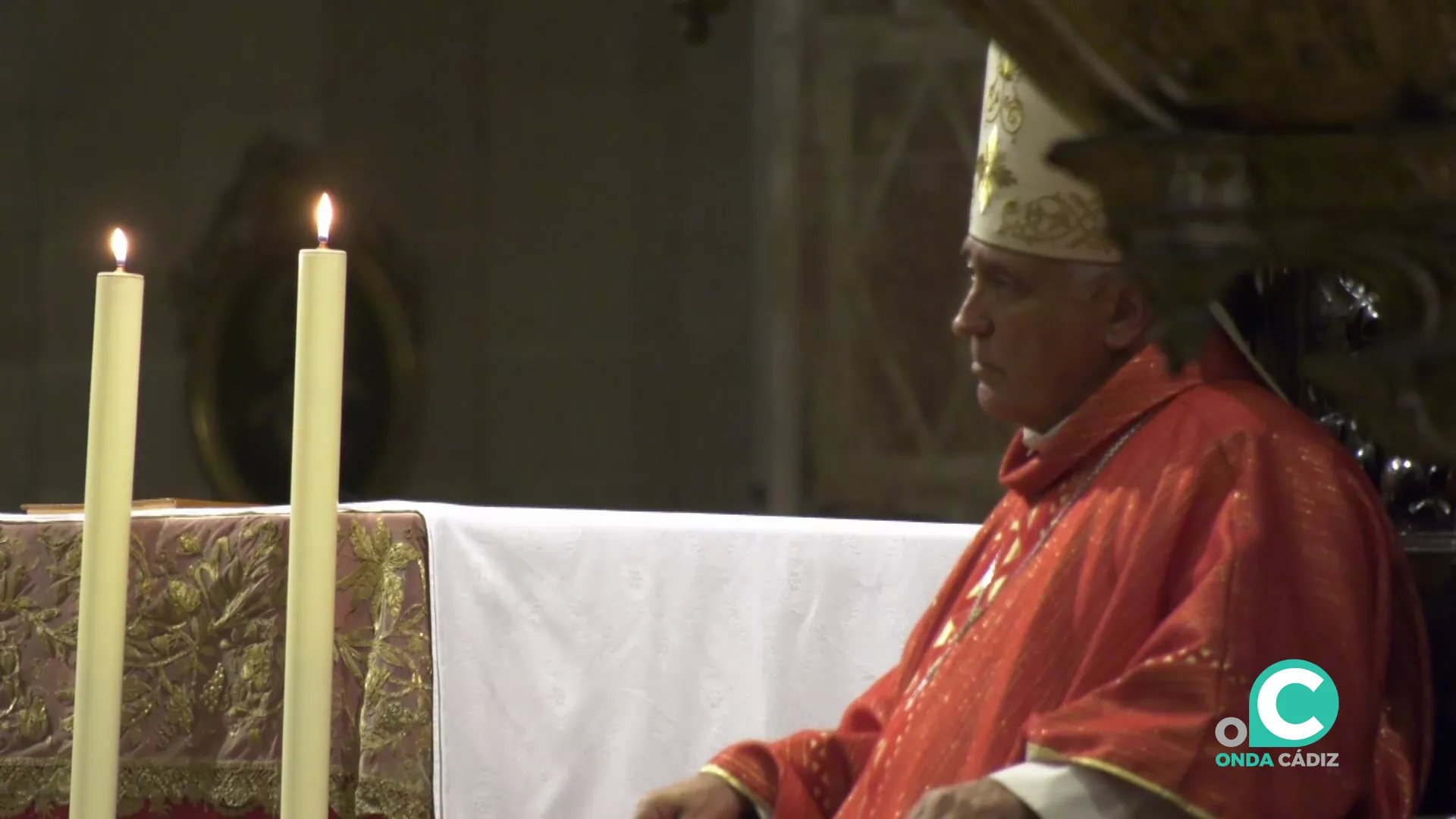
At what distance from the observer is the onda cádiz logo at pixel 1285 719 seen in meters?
1.49

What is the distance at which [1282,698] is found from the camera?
4.94 ft

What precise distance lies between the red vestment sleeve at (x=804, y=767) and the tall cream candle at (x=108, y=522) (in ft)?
2.38

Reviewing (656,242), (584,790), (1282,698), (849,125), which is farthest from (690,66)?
(1282,698)

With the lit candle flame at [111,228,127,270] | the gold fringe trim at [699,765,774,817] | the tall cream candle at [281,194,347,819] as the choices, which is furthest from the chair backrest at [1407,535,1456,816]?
the lit candle flame at [111,228,127,270]

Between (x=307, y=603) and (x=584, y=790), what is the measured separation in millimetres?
1180

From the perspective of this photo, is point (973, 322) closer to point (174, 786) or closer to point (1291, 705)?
point (1291, 705)

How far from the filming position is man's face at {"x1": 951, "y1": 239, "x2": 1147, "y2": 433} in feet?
6.09

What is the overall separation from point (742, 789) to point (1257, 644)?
603 millimetres

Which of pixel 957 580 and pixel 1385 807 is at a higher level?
pixel 957 580

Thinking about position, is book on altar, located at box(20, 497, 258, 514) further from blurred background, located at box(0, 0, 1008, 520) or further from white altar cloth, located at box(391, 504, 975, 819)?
blurred background, located at box(0, 0, 1008, 520)

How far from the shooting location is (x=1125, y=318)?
186 cm

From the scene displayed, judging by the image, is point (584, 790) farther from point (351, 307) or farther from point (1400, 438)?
point (351, 307)

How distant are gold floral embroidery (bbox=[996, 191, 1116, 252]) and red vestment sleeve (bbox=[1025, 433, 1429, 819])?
301 mm

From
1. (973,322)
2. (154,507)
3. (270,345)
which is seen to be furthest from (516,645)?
(270,345)
